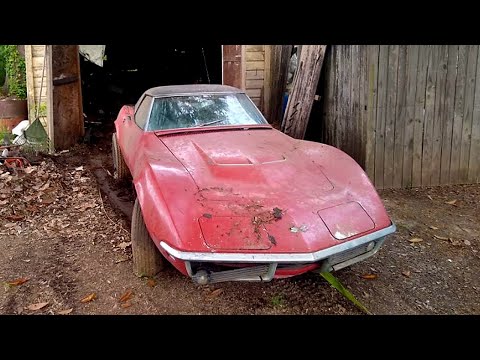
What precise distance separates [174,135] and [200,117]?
18.0 inches

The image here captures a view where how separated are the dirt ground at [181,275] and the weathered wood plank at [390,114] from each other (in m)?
0.29

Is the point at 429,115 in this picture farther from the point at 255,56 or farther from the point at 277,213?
the point at 255,56

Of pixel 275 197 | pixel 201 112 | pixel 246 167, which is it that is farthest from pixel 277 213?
pixel 201 112

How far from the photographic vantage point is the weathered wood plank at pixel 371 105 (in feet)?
17.5

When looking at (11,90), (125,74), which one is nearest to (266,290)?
(11,90)

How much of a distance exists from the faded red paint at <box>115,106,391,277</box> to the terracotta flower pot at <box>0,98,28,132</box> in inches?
230

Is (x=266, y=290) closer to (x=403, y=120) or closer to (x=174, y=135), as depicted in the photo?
(x=174, y=135)

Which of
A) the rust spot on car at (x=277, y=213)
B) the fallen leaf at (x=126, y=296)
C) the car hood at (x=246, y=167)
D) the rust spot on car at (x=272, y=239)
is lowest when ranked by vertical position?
the fallen leaf at (x=126, y=296)

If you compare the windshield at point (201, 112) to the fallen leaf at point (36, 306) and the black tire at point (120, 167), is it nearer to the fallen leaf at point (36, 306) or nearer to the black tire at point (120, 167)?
the black tire at point (120, 167)

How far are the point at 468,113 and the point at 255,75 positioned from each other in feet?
14.0

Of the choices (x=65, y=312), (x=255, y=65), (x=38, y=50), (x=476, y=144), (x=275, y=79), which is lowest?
(x=65, y=312)

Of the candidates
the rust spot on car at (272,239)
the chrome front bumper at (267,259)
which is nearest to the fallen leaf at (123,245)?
the chrome front bumper at (267,259)

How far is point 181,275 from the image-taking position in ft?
11.8

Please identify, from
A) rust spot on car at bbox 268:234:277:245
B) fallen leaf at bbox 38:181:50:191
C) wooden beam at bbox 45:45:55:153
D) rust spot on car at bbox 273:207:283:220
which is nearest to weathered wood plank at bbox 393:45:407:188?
rust spot on car at bbox 273:207:283:220
